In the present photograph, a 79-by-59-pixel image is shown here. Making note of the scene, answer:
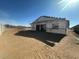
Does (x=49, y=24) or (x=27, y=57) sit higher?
(x=49, y=24)

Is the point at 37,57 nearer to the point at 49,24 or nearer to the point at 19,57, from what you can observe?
the point at 19,57

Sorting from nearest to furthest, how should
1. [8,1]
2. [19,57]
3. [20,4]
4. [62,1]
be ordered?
[19,57]
[62,1]
[8,1]
[20,4]

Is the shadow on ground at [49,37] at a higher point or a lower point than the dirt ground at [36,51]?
higher

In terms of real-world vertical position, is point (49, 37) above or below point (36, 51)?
above

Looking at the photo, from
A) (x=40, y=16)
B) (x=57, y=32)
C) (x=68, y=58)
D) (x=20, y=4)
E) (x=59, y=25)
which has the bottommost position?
(x=68, y=58)

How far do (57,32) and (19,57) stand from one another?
12.6 m

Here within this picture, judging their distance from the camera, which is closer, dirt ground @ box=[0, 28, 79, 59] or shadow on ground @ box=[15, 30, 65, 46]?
dirt ground @ box=[0, 28, 79, 59]

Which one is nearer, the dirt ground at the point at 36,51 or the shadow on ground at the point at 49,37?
the dirt ground at the point at 36,51

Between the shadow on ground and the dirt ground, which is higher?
the shadow on ground

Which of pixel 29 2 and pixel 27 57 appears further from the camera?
pixel 29 2

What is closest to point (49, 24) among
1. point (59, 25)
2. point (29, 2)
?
point (59, 25)

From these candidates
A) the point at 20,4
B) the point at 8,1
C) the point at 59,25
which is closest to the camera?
the point at 8,1

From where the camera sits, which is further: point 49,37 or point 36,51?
point 49,37

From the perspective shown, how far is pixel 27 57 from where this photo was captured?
6.21 meters
